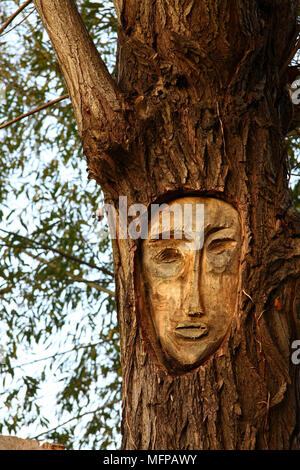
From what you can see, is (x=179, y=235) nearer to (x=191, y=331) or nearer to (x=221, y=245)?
(x=221, y=245)

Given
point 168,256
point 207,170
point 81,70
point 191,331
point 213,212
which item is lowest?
point 191,331

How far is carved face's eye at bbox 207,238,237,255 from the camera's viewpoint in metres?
3.00

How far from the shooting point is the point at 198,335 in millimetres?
2891

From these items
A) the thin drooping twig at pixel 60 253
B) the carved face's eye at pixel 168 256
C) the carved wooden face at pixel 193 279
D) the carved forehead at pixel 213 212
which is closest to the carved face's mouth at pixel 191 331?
the carved wooden face at pixel 193 279

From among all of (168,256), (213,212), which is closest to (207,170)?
(213,212)

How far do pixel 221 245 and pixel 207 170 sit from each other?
1.04 feet

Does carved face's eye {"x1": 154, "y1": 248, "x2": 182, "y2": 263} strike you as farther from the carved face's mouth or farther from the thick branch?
the thick branch

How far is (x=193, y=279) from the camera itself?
9.71ft

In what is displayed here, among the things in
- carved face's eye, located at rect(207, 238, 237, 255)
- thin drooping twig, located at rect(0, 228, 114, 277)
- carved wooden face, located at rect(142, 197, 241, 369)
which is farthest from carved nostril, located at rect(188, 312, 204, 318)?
thin drooping twig, located at rect(0, 228, 114, 277)

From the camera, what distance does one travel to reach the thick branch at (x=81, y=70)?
3037 mm

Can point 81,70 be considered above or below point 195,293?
above

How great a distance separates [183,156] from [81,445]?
12.4 ft

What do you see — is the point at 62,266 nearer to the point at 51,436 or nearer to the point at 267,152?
the point at 51,436
